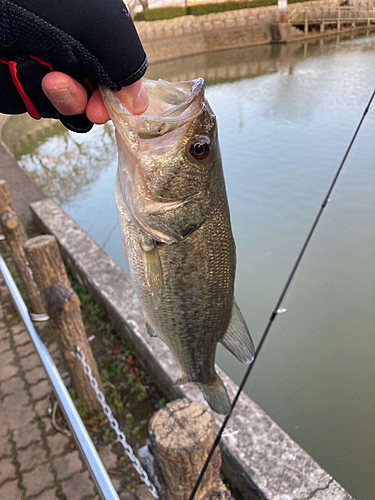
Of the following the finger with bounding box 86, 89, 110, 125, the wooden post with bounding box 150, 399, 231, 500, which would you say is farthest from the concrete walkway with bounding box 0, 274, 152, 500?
the finger with bounding box 86, 89, 110, 125

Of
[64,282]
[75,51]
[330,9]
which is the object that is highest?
[330,9]

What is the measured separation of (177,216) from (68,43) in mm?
529

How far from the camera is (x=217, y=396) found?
1.25 meters

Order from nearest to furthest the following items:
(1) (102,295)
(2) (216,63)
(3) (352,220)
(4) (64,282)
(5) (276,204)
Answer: (4) (64,282) < (1) (102,295) < (3) (352,220) < (5) (276,204) < (2) (216,63)

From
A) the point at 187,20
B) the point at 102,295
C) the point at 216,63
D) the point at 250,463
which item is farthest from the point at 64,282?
the point at 187,20

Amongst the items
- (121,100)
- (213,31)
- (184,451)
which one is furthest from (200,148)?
(213,31)

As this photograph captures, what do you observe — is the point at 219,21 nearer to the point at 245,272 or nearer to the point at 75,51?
the point at 245,272

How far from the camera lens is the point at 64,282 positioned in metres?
2.94

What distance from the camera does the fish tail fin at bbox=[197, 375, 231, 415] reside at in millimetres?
1216

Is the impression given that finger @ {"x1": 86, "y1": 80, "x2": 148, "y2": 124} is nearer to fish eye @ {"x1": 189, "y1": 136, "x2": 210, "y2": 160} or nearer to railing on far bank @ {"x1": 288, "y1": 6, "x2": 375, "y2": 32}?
fish eye @ {"x1": 189, "y1": 136, "x2": 210, "y2": 160}

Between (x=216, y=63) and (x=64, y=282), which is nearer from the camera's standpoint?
(x=64, y=282)

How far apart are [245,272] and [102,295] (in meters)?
1.79

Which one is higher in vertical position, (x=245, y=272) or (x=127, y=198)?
(x=127, y=198)

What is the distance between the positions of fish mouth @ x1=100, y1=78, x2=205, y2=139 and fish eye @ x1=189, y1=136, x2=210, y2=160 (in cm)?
6
